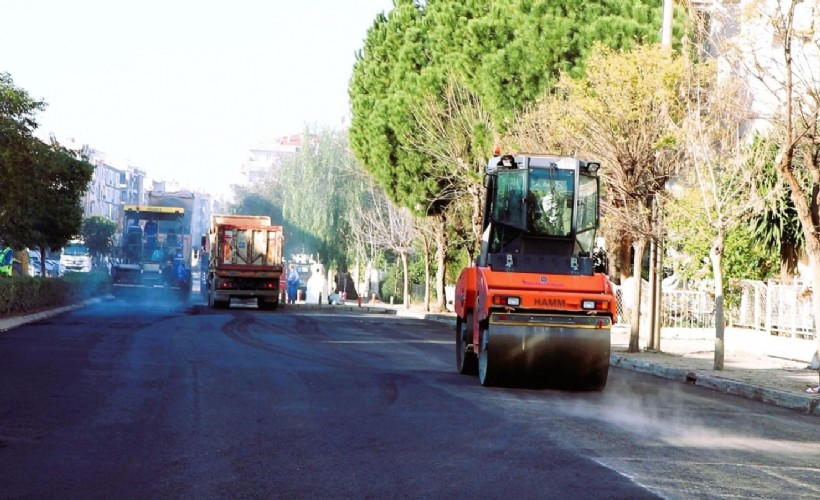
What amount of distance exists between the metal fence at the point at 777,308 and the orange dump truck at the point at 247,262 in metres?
18.6

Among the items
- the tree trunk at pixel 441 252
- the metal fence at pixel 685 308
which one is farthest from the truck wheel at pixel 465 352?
the tree trunk at pixel 441 252

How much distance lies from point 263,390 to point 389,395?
1.54m

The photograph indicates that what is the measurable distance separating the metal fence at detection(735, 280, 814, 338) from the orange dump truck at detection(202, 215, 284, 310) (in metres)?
18.6

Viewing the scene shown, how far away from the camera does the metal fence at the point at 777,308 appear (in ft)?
93.1

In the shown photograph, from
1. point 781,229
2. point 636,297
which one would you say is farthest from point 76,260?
point 636,297

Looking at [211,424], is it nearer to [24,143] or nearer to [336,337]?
[336,337]

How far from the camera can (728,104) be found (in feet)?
66.8

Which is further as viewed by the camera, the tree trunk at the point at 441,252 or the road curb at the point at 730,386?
the tree trunk at the point at 441,252

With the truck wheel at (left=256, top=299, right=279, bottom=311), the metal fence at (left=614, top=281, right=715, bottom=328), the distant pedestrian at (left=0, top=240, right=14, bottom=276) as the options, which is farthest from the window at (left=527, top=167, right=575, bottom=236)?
the truck wheel at (left=256, top=299, right=279, bottom=311)

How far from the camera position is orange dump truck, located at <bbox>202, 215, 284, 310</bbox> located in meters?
44.0

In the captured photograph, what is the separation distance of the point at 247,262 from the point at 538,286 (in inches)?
1160

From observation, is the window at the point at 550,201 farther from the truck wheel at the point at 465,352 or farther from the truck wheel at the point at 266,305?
the truck wheel at the point at 266,305

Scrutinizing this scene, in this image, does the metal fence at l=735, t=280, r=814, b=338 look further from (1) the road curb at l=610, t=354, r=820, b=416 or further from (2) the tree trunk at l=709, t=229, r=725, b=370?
(2) the tree trunk at l=709, t=229, r=725, b=370

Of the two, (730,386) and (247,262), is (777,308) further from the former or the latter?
Answer: (247,262)
